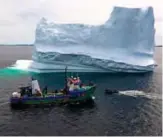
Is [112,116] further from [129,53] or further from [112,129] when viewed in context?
[129,53]

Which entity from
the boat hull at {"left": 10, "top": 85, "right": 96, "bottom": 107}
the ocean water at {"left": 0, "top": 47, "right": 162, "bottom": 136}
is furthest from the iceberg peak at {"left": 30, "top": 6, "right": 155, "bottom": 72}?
the boat hull at {"left": 10, "top": 85, "right": 96, "bottom": 107}

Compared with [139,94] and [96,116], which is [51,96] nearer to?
[96,116]

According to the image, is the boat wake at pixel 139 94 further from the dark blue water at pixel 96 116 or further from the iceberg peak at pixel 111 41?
the iceberg peak at pixel 111 41

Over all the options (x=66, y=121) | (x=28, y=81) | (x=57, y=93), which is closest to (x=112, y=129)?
(x=66, y=121)

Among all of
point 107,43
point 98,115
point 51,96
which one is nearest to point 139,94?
point 98,115

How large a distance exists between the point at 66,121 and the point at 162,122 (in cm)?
894

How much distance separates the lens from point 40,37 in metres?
58.2

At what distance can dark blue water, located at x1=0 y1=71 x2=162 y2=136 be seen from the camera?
2680 centimetres

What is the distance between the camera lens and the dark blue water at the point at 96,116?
87.9ft

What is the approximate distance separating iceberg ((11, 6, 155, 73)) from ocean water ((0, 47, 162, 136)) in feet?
34.6

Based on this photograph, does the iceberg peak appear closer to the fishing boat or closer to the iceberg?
the iceberg

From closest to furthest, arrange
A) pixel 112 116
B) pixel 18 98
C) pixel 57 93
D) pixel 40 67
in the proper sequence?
1. pixel 112 116
2. pixel 18 98
3. pixel 57 93
4. pixel 40 67

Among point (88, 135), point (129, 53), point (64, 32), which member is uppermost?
point (64, 32)

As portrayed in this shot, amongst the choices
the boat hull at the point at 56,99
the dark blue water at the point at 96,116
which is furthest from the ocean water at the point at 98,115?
the boat hull at the point at 56,99
